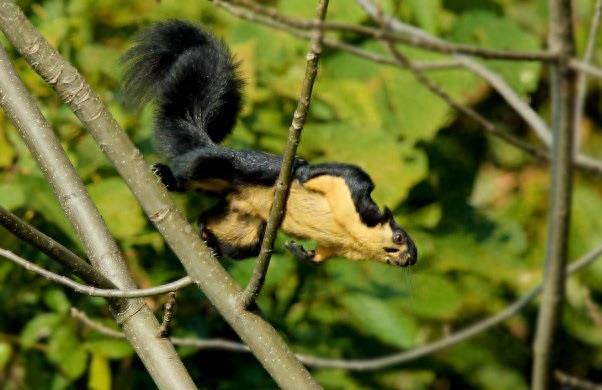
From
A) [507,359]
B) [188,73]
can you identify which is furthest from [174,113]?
[507,359]

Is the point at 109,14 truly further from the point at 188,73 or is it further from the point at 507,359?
the point at 507,359

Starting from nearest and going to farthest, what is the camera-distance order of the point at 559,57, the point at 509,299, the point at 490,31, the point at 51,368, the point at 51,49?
the point at 559,57
the point at 51,49
the point at 51,368
the point at 490,31
the point at 509,299

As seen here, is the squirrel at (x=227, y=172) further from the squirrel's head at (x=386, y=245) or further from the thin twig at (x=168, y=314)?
the thin twig at (x=168, y=314)

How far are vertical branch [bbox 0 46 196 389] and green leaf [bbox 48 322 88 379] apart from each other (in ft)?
3.46

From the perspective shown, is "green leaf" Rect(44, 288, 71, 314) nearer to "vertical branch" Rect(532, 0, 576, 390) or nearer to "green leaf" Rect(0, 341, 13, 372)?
"green leaf" Rect(0, 341, 13, 372)

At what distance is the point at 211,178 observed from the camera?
2.19 metres

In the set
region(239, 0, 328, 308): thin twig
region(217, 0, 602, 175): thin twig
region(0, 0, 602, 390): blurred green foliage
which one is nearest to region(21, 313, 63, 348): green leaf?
region(0, 0, 602, 390): blurred green foliage

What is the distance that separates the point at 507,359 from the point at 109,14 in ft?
6.14

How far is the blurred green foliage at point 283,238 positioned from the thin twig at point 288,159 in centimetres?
93

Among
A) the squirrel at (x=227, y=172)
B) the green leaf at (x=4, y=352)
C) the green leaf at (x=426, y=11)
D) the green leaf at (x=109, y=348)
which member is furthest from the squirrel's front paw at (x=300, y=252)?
the green leaf at (x=426, y=11)

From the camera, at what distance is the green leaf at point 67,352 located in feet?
9.86

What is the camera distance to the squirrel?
2100mm

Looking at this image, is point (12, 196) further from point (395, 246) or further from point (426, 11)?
point (426, 11)

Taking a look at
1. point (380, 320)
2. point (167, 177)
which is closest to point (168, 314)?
point (167, 177)
